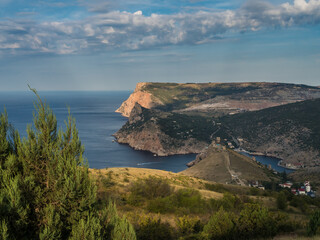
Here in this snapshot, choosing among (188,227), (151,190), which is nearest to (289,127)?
(151,190)

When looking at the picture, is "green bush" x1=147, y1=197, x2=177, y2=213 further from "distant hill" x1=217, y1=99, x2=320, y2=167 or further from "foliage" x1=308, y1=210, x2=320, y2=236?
"distant hill" x1=217, y1=99, x2=320, y2=167

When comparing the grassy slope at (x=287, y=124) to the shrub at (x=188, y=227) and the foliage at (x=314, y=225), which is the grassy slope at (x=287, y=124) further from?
the shrub at (x=188, y=227)

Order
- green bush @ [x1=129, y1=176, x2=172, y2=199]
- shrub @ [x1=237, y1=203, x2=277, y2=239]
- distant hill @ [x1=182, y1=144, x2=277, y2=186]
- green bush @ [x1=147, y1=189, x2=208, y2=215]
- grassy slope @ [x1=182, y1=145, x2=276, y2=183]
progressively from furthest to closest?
grassy slope @ [x1=182, y1=145, x2=276, y2=183]
distant hill @ [x1=182, y1=144, x2=277, y2=186]
green bush @ [x1=129, y1=176, x2=172, y2=199]
green bush @ [x1=147, y1=189, x2=208, y2=215]
shrub @ [x1=237, y1=203, x2=277, y2=239]

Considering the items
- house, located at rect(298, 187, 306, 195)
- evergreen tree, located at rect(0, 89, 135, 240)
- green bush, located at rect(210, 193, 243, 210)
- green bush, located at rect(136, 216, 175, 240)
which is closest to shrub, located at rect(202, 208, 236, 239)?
green bush, located at rect(136, 216, 175, 240)

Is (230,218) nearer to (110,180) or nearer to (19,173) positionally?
(19,173)

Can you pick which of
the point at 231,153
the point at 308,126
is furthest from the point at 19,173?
the point at 308,126

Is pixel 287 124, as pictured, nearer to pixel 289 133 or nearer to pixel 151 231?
pixel 289 133

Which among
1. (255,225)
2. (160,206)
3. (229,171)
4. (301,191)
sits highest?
(255,225)

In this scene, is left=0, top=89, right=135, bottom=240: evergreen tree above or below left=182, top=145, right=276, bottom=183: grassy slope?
above
